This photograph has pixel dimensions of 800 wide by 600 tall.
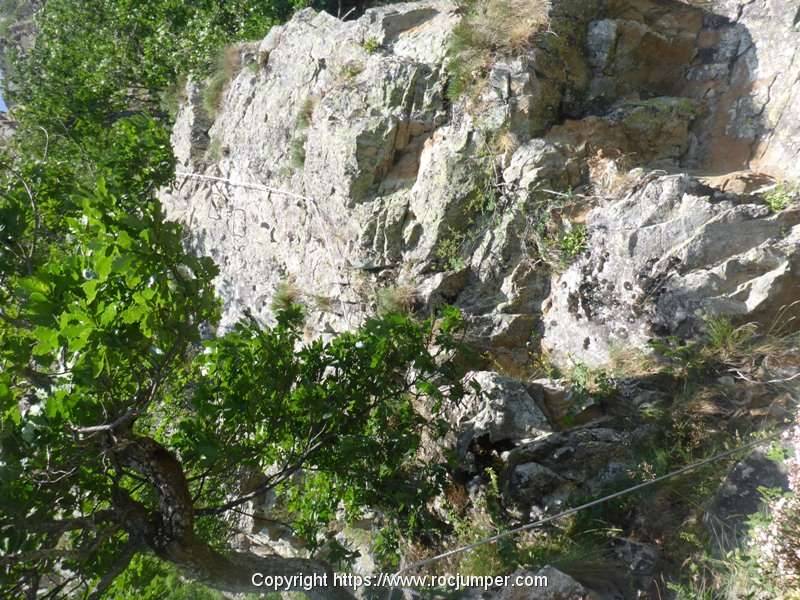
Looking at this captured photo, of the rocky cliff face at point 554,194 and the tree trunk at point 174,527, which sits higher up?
the rocky cliff face at point 554,194

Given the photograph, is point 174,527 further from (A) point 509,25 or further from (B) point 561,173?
(A) point 509,25

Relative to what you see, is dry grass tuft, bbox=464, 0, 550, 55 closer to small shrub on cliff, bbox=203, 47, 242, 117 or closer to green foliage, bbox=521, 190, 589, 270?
green foliage, bbox=521, 190, 589, 270

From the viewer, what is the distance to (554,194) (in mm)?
5805

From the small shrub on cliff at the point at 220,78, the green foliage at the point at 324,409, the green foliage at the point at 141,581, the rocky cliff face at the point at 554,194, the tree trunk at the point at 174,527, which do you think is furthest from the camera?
the small shrub on cliff at the point at 220,78

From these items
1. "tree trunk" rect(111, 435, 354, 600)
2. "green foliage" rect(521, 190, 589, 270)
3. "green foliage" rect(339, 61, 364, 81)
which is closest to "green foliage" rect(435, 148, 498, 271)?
"green foliage" rect(521, 190, 589, 270)

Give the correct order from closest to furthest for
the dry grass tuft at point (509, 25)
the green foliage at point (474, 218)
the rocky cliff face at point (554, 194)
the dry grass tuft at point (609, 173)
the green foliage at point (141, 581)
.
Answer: the green foliage at point (141, 581), the rocky cliff face at point (554, 194), the dry grass tuft at point (609, 173), the green foliage at point (474, 218), the dry grass tuft at point (509, 25)

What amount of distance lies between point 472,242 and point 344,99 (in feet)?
7.77

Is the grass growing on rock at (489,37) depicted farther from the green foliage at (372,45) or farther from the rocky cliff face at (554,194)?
the green foliage at (372,45)

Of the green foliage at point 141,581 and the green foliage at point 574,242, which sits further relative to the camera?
the green foliage at point 574,242

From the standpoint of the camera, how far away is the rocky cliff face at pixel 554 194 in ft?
16.1

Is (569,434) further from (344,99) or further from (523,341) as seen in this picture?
(344,99)

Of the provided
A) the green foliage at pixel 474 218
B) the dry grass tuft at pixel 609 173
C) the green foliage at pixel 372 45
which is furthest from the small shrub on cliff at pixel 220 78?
the dry grass tuft at pixel 609 173

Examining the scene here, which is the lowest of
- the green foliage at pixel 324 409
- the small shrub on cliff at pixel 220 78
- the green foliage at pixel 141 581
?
the green foliage at pixel 141 581

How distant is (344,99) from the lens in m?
6.97
